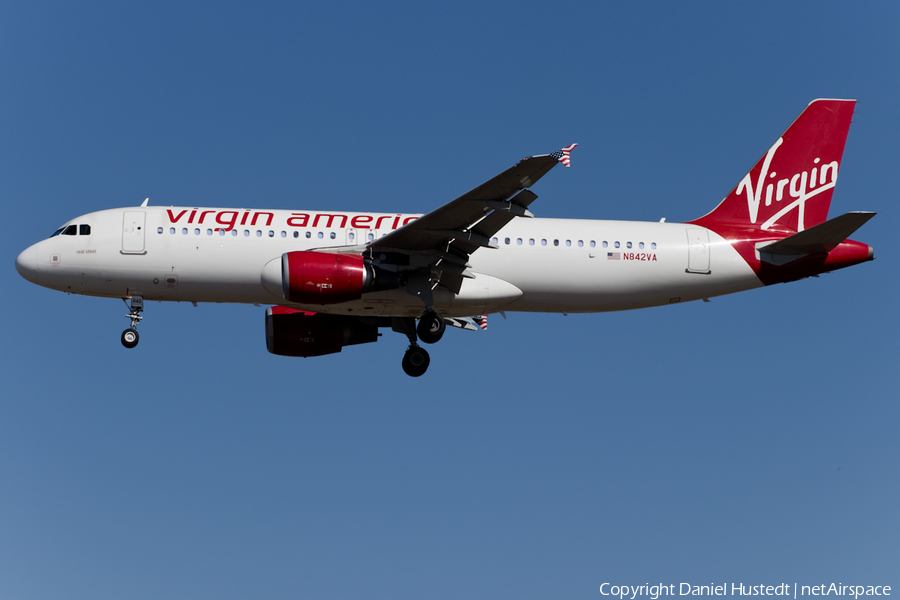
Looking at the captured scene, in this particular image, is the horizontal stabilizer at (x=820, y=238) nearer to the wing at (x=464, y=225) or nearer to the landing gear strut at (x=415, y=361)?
the wing at (x=464, y=225)

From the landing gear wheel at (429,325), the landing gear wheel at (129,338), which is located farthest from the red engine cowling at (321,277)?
the landing gear wheel at (129,338)

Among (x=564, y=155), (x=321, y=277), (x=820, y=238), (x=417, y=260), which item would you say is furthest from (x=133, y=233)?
(x=820, y=238)

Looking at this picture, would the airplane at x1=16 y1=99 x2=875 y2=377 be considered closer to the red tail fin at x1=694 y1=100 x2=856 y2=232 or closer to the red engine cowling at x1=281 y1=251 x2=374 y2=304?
the red engine cowling at x1=281 y1=251 x2=374 y2=304

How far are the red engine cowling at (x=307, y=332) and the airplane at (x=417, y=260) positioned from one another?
67 cm

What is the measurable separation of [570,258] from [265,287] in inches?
346

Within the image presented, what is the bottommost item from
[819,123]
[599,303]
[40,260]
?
[599,303]

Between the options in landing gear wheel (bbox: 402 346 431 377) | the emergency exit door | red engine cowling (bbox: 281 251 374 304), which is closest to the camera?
red engine cowling (bbox: 281 251 374 304)

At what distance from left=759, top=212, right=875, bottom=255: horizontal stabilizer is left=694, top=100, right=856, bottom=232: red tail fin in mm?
1868

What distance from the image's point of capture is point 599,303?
1201 inches

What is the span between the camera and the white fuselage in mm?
29156

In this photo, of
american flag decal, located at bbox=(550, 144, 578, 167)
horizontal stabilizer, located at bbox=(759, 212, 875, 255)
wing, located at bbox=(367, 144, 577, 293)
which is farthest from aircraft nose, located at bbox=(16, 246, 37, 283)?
horizontal stabilizer, located at bbox=(759, 212, 875, 255)

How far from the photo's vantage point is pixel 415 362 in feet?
102

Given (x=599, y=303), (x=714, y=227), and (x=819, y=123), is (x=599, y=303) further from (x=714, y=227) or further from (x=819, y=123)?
(x=819, y=123)

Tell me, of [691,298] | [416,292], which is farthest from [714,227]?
[416,292]
